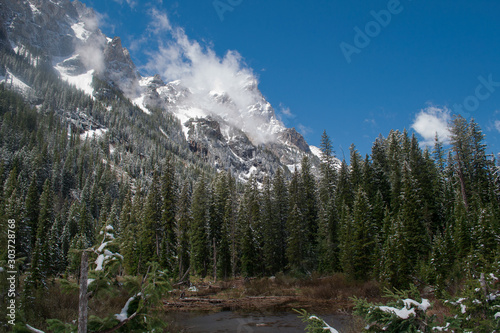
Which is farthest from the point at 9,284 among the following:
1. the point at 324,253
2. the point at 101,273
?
the point at 324,253

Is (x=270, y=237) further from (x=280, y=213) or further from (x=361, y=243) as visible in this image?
(x=361, y=243)

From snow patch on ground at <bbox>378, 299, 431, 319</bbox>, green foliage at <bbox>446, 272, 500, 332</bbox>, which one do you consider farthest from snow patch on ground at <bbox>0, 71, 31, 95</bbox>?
green foliage at <bbox>446, 272, 500, 332</bbox>

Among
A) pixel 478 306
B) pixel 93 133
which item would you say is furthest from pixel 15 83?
pixel 478 306

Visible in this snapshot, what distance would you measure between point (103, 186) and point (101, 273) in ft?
379

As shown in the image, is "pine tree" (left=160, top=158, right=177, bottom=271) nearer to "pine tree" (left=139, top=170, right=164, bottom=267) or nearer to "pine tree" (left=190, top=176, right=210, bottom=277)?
"pine tree" (left=139, top=170, right=164, bottom=267)

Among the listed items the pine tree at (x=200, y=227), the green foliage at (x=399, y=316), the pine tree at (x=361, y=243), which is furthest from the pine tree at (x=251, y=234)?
the green foliage at (x=399, y=316)

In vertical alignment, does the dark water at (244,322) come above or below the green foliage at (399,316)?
below

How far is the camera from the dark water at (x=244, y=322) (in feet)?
66.2

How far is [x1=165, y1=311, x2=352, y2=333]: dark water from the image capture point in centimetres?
2019

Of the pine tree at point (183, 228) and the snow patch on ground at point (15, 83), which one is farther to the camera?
the snow patch on ground at point (15, 83)

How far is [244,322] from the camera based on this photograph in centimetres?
2262

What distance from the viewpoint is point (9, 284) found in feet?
20.7

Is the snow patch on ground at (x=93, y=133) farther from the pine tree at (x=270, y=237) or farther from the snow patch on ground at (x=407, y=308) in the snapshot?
the snow patch on ground at (x=407, y=308)

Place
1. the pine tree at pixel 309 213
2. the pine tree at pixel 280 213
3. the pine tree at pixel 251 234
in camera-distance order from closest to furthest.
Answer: the pine tree at pixel 251 234, the pine tree at pixel 309 213, the pine tree at pixel 280 213
